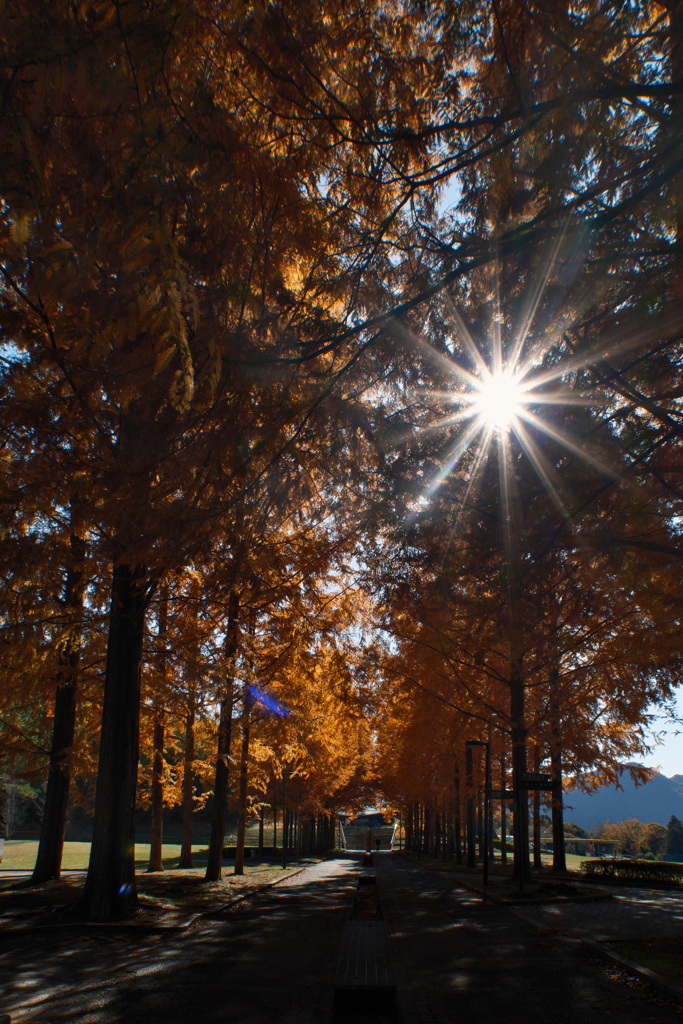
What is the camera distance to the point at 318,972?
7.28 meters

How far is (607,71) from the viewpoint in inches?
175

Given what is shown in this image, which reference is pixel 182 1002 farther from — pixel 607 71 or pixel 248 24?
pixel 607 71

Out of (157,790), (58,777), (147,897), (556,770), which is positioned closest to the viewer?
Result: (147,897)

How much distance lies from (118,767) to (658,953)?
8115 mm

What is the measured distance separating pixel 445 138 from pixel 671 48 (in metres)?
1.58

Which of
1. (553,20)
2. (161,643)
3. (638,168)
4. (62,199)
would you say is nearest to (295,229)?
(62,199)

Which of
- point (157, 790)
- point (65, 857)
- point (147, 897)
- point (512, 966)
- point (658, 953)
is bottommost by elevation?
point (65, 857)

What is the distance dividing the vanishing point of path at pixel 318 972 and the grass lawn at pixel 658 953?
17.6 inches

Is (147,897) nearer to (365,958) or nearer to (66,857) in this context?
(365,958)

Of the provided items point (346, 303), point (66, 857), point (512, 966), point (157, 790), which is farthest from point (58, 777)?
point (66, 857)

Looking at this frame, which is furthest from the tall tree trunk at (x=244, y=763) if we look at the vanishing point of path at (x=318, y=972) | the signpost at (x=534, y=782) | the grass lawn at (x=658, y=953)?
the grass lawn at (x=658, y=953)

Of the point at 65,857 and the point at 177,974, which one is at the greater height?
the point at 177,974

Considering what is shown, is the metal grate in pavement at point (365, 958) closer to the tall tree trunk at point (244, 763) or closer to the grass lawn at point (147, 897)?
the grass lawn at point (147, 897)

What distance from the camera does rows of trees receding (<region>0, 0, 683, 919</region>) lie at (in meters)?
3.92
